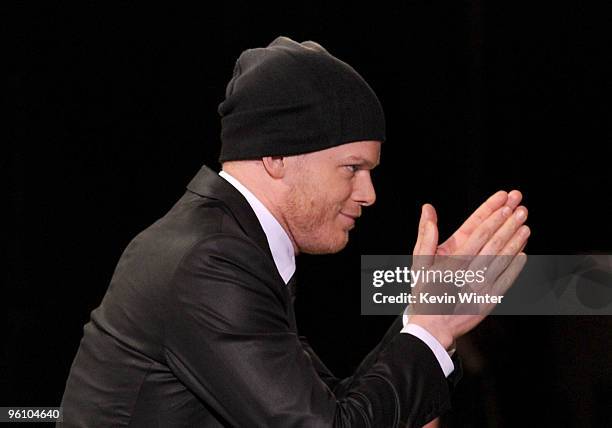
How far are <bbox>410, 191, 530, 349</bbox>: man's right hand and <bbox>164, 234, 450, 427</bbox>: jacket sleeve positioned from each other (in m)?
0.07

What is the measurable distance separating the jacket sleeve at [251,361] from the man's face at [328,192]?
128 mm

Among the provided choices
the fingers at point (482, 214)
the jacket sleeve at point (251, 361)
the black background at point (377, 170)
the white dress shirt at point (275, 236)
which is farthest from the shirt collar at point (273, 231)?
the black background at point (377, 170)

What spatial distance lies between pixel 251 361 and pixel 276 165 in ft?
0.93

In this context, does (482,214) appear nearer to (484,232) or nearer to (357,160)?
(484,232)

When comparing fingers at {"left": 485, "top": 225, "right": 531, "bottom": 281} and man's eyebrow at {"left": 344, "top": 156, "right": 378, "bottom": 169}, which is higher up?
man's eyebrow at {"left": 344, "top": 156, "right": 378, "bottom": 169}

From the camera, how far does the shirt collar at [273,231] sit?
1341 millimetres

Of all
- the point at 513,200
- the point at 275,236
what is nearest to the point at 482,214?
the point at 513,200

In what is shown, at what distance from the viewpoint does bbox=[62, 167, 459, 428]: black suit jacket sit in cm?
117

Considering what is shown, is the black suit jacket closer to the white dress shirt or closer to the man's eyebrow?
the white dress shirt

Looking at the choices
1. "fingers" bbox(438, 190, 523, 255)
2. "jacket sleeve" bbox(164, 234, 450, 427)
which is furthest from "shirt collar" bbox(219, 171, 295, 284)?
"fingers" bbox(438, 190, 523, 255)

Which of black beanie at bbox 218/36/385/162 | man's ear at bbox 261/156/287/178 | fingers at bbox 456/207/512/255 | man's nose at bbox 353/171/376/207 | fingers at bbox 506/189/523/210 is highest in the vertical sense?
black beanie at bbox 218/36/385/162

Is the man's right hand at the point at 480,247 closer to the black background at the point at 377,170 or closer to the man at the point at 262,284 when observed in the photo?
the man at the point at 262,284

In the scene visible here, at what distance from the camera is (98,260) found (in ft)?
7.63

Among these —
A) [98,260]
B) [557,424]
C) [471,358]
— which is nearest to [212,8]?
[98,260]
